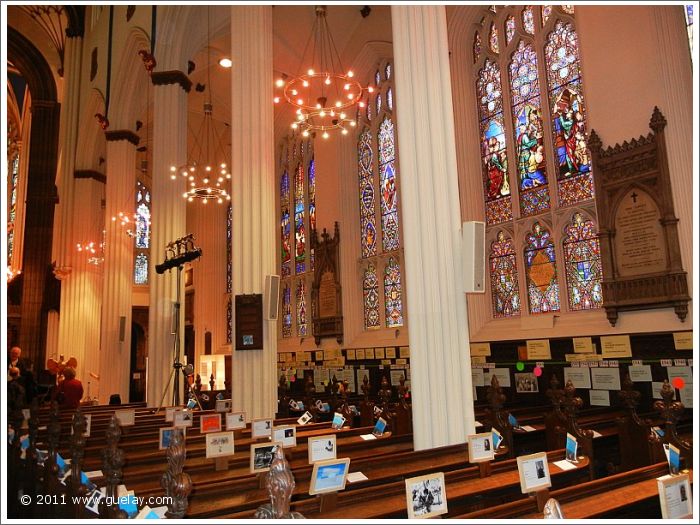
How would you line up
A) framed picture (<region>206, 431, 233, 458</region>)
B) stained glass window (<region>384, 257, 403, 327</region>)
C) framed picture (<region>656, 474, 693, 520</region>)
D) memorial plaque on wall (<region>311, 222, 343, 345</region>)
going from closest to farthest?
framed picture (<region>656, 474, 693, 520</region>) → framed picture (<region>206, 431, 233, 458</region>) → stained glass window (<region>384, 257, 403, 327</region>) → memorial plaque on wall (<region>311, 222, 343, 345</region>)

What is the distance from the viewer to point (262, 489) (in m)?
4.05

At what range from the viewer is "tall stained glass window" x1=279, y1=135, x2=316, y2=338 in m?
17.5

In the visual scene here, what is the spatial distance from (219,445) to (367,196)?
11.1 meters

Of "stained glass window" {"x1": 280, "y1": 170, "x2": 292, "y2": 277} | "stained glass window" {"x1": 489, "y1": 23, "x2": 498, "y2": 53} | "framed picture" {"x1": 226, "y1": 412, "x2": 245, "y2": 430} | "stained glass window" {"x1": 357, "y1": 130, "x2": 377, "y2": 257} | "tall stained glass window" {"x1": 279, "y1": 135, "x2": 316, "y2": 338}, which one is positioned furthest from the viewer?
"stained glass window" {"x1": 280, "y1": 170, "x2": 292, "y2": 277}

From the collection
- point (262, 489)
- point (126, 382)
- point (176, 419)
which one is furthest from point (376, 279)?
point (262, 489)

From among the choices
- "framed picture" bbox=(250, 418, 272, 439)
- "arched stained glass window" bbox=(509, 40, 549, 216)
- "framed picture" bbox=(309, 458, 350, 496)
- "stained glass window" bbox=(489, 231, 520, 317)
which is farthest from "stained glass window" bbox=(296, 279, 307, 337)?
"framed picture" bbox=(309, 458, 350, 496)

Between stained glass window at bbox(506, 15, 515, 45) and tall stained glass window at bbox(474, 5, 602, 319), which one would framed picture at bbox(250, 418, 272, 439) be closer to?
tall stained glass window at bbox(474, 5, 602, 319)

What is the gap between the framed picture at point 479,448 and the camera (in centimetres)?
423

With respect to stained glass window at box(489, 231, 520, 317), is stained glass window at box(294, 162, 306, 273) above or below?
above

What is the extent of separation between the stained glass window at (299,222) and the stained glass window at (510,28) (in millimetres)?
8122

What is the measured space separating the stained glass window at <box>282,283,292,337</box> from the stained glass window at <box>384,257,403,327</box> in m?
4.57

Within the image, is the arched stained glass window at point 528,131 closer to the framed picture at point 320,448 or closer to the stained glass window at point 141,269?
the framed picture at point 320,448

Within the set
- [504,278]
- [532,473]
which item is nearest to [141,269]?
[504,278]

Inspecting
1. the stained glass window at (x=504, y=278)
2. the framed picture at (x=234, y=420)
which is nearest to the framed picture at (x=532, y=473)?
the framed picture at (x=234, y=420)
